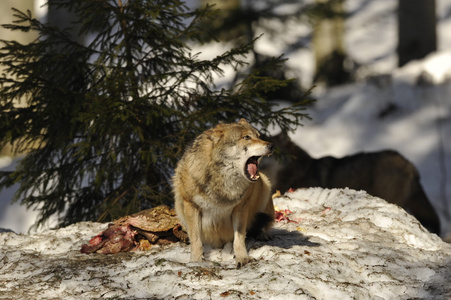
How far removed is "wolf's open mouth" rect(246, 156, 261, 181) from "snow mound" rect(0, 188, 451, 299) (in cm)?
83

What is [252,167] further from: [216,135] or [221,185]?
[216,135]

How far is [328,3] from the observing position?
1512 cm

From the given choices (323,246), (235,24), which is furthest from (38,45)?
(235,24)

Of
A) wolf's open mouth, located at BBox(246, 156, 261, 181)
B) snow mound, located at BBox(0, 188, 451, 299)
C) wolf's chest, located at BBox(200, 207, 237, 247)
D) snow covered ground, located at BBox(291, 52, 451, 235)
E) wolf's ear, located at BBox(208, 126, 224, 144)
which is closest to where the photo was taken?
snow mound, located at BBox(0, 188, 451, 299)

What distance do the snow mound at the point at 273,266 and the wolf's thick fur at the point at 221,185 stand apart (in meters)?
0.28

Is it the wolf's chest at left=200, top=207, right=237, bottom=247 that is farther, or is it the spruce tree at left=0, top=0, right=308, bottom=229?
A: the spruce tree at left=0, top=0, right=308, bottom=229

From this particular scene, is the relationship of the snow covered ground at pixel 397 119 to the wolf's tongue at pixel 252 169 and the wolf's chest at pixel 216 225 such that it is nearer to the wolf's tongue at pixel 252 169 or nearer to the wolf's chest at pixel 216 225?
the wolf's chest at pixel 216 225

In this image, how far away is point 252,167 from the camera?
487 cm

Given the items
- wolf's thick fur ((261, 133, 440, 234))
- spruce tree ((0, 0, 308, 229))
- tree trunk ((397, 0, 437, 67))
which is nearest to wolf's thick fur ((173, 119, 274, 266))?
spruce tree ((0, 0, 308, 229))

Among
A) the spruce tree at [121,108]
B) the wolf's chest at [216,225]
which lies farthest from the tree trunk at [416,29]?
the wolf's chest at [216,225]

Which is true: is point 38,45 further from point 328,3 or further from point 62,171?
point 328,3

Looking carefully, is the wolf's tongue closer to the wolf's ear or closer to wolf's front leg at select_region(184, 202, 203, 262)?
the wolf's ear

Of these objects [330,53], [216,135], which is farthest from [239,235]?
[330,53]

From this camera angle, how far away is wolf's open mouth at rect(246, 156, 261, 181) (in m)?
4.84
